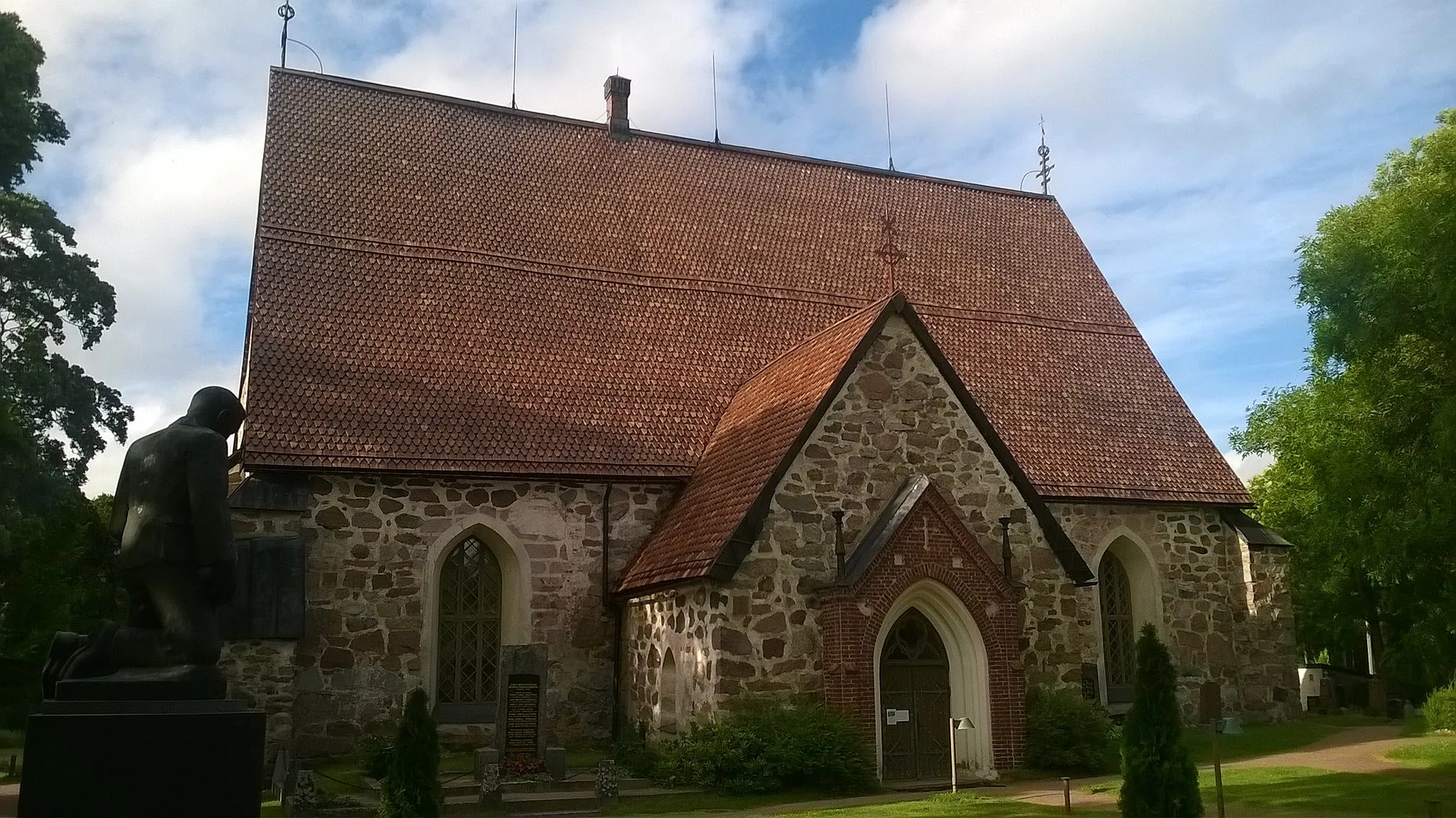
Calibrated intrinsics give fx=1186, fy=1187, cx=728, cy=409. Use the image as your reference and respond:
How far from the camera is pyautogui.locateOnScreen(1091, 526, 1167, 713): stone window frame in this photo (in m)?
20.1

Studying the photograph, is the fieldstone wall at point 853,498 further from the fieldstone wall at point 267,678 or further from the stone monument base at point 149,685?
the stone monument base at point 149,685

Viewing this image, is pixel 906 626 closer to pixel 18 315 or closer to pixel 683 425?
pixel 683 425

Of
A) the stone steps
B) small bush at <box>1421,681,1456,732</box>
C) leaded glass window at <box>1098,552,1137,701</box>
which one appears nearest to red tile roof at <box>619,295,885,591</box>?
the stone steps

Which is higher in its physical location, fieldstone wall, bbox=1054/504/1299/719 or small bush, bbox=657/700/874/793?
Result: fieldstone wall, bbox=1054/504/1299/719

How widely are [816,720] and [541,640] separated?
498 centimetres

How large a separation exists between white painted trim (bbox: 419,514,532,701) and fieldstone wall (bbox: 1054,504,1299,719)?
9810mm

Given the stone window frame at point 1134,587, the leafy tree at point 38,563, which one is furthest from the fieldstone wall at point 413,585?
the stone window frame at point 1134,587

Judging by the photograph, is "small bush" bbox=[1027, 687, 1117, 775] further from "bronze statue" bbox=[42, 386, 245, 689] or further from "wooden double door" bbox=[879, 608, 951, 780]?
"bronze statue" bbox=[42, 386, 245, 689]

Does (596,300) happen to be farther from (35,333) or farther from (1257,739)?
(1257,739)

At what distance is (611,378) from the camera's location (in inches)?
770

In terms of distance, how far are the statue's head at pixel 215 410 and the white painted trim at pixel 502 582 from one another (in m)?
9.38

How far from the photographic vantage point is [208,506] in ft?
24.8

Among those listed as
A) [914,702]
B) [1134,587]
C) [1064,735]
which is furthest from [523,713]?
[1134,587]

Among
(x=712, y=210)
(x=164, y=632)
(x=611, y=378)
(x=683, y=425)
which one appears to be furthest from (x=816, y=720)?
(x=712, y=210)
